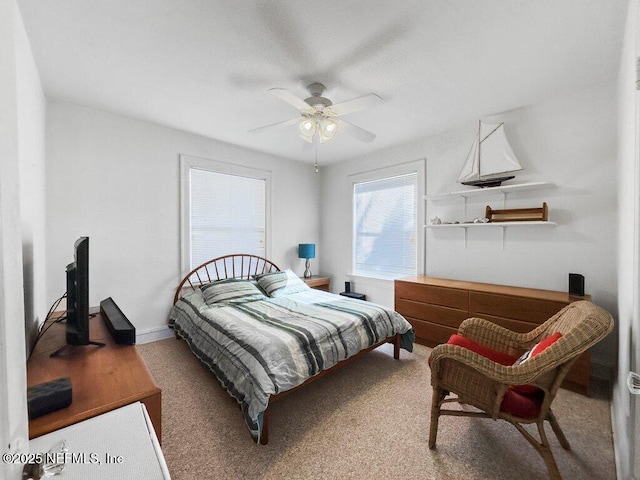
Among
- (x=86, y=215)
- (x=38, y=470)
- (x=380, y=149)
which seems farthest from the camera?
(x=380, y=149)

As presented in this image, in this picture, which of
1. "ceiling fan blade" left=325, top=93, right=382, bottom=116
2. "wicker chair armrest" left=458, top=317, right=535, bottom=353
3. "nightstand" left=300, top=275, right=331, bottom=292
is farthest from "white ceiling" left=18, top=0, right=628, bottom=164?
"nightstand" left=300, top=275, right=331, bottom=292

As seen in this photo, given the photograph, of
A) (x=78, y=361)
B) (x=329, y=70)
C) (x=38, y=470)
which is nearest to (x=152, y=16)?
(x=329, y=70)

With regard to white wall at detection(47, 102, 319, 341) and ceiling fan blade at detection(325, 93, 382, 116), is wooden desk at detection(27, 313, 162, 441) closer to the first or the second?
white wall at detection(47, 102, 319, 341)

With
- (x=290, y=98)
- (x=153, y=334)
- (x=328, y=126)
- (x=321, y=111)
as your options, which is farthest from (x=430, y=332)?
(x=153, y=334)

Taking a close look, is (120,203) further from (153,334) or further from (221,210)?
(153,334)

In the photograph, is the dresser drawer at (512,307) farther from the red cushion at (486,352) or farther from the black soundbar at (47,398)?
the black soundbar at (47,398)

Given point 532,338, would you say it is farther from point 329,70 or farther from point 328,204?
point 328,204

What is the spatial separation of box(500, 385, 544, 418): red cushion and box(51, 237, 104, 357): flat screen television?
2526 millimetres

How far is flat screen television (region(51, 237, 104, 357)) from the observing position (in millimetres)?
1625

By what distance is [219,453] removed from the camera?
66.7 inches

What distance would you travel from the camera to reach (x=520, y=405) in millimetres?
1532

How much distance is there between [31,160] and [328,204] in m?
3.84

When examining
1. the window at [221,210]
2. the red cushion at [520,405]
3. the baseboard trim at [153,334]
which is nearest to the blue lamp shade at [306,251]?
the window at [221,210]

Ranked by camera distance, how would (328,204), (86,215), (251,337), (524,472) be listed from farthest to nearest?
(328,204) → (86,215) → (251,337) → (524,472)
